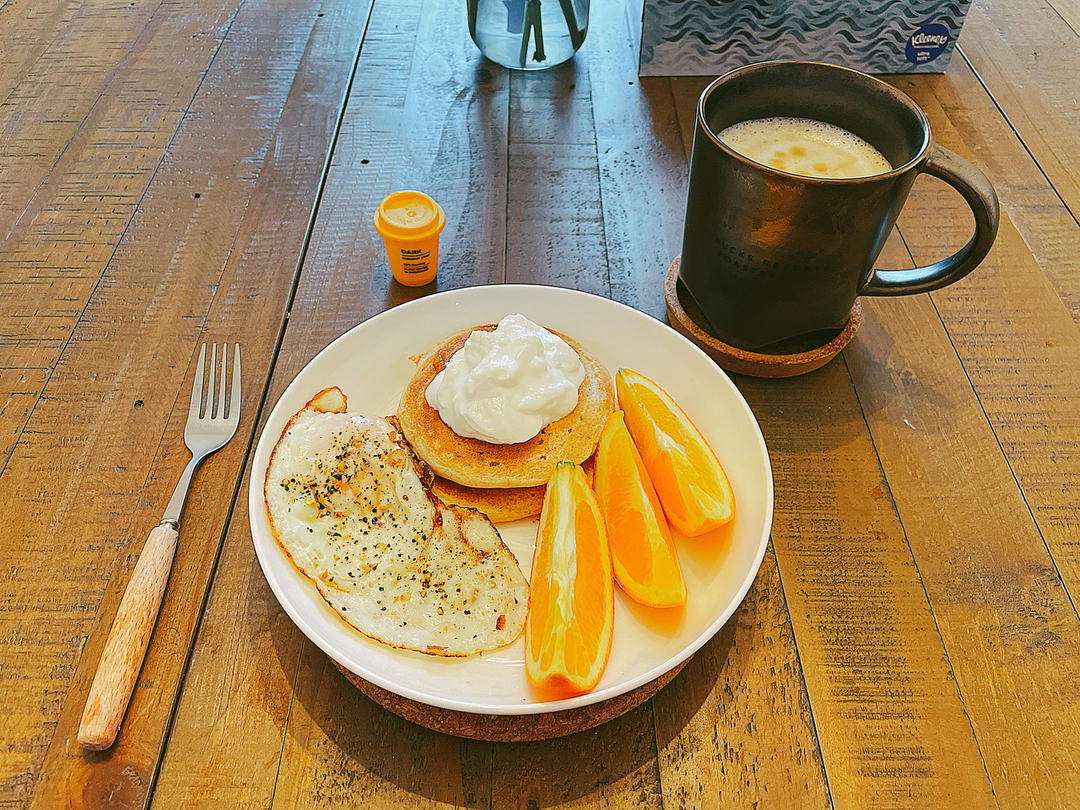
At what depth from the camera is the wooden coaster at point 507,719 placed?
783mm

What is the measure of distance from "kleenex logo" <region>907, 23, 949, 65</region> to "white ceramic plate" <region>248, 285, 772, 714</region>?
40.6 inches

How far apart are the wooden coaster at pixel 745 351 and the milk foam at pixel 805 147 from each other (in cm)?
20

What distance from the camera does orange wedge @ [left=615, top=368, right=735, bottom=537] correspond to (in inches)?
34.4

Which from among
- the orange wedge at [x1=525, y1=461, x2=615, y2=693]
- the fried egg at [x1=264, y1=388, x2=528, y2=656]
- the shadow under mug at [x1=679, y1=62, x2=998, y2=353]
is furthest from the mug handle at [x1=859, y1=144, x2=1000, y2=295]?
the fried egg at [x1=264, y1=388, x2=528, y2=656]

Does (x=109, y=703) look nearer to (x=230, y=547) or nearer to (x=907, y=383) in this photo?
(x=230, y=547)

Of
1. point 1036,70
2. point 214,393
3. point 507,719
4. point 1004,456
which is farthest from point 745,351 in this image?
point 1036,70

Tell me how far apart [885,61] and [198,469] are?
1.52 m

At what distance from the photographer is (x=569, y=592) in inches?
31.3

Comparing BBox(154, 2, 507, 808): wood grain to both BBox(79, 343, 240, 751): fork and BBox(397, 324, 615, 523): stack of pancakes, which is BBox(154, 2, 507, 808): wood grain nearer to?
BBox(79, 343, 240, 751): fork

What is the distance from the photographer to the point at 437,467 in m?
0.96

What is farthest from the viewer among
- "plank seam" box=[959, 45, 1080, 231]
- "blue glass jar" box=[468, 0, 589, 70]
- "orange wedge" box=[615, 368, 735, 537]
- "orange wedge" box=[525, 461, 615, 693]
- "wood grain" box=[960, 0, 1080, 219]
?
"blue glass jar" box=[468, 0, 589, 70]

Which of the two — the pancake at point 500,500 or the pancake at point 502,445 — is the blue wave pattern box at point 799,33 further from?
the pancake at point 500,500

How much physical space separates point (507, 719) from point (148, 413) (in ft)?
2.16

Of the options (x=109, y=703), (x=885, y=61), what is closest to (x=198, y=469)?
(x=109, y=703)
